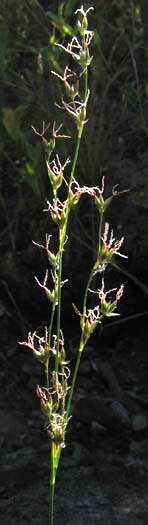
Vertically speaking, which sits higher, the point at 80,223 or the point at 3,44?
the point at 3,44

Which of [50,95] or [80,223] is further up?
[50,95]

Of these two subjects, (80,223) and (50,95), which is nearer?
(80,223)

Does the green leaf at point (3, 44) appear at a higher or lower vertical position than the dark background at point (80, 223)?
higher

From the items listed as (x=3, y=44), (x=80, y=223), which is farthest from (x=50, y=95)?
(x=80, y=223)

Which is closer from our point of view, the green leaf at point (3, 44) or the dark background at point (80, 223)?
the dark background at point (80, 223)

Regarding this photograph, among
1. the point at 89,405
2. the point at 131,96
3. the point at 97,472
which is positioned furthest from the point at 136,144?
the point at 97,472

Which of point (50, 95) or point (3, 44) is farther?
point (50, 95)

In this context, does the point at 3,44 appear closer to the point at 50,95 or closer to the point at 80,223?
the point at 50,95

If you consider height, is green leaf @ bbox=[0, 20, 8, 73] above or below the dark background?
above

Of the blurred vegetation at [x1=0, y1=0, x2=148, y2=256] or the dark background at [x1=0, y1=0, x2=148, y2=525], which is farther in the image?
the blurred vegetation at [x1=0, y1=0, x2=148, y2=256]
